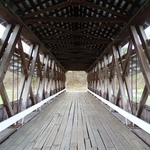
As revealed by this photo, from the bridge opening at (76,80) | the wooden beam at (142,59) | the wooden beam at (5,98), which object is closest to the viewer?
the wooden beam at (142,59)

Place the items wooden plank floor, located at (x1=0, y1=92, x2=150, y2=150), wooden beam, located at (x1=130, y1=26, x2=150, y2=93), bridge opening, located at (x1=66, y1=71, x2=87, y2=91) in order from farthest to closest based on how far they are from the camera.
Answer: bridge opening, located at (x1=66, y1=71, x2=87, y2=91), wooden beam, located at (x1=130, y1=26, x2=150, y2=93), wooden plank floor, located at (x1=0, y1=92, x2=150, y2=150)

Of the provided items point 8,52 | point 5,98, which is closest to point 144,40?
point 8,52

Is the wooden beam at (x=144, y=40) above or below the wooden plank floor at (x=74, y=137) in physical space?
above

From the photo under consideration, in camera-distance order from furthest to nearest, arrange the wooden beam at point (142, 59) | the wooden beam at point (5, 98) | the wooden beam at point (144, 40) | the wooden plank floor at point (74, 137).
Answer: the wooden beam at point (5, 98) → the wooden beam at point (144, 40) → the wooden beam at point (142, 59) → the wooden plank floor at point (74, 137)

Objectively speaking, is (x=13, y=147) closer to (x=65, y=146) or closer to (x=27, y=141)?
(x=27, y=141)

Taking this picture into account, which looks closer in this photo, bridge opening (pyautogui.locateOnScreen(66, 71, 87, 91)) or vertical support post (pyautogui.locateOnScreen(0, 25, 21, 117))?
vertical support post (pyautogui.locateOnScreen(0, 25, 21, 117))

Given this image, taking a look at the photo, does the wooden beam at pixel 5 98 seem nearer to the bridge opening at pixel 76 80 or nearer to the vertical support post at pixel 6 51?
the vertical support post at pixel 6 51

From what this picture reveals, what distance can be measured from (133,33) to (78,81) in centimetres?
2950

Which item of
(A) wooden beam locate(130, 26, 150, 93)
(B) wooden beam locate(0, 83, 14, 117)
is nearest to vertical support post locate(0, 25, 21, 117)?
(B) wooden beam locate(0, 83, 14, 117)

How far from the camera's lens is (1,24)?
337cm

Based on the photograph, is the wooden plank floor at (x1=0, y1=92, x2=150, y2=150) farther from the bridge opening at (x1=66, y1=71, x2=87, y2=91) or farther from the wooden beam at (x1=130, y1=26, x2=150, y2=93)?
the bridge opening at (x1=66, y1=71, x2=87, y2=91)

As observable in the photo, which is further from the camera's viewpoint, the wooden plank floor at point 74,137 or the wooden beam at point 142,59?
the wooden beam at point 142,59

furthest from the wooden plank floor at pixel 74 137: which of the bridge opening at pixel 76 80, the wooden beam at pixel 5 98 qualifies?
the bridge opening at pixel 76 80

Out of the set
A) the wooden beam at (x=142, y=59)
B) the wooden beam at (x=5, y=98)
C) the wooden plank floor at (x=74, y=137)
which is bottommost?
the wooden plank floor at (x=74, y=137)
